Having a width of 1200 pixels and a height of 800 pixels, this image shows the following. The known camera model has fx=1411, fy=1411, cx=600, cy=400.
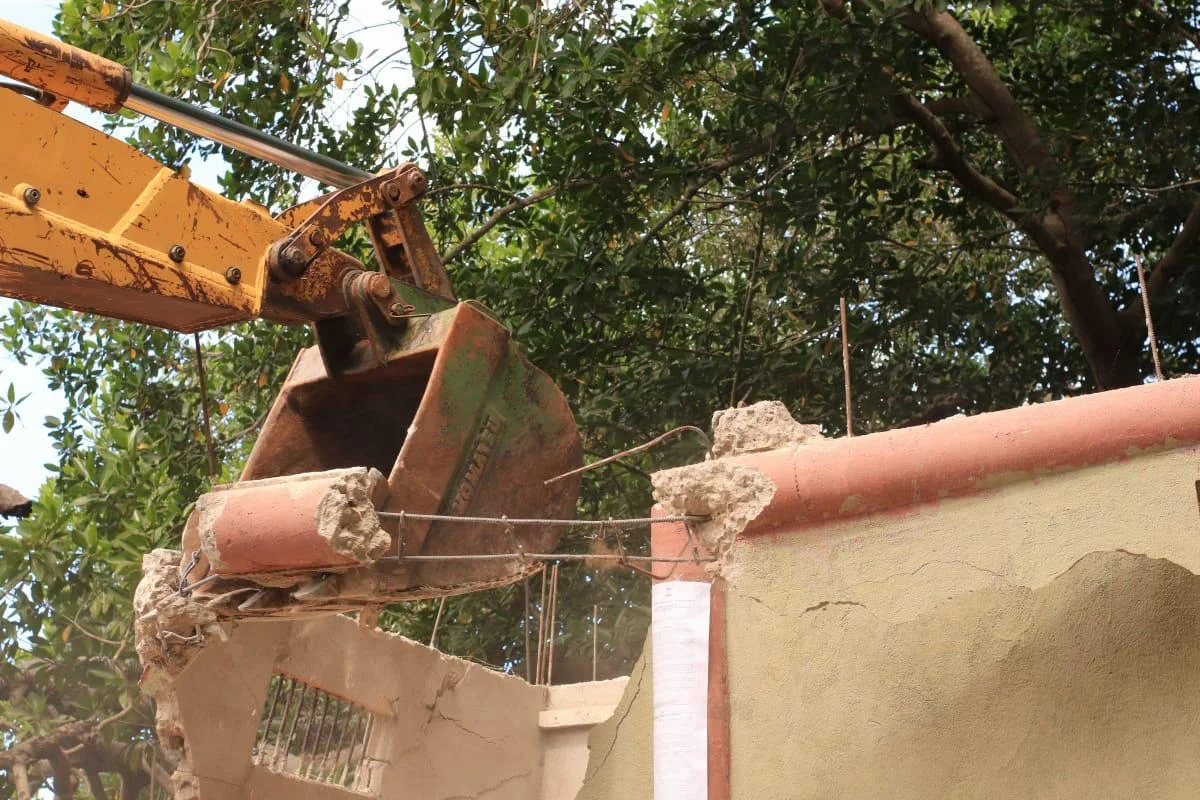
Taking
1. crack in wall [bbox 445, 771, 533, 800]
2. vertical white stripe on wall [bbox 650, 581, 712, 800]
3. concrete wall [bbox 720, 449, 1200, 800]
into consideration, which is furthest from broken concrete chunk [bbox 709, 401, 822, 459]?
crack in wall [bbox 445, 771, 533, 800]

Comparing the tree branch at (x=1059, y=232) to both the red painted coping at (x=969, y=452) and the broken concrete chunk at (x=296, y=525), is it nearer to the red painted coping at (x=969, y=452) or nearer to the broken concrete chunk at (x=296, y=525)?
the red painted coping at (x=969, y=452)

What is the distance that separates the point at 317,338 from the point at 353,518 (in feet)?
3.73

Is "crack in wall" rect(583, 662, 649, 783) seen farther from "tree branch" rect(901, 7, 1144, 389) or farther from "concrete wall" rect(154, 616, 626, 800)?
"tree branch" rect(901, 7, 1144, 389)

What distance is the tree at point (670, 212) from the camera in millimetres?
8445

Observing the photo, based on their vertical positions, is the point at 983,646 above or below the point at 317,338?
below

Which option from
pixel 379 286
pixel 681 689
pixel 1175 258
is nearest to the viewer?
pixel 681 689

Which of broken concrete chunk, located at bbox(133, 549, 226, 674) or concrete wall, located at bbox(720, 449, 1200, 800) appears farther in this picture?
broken concrete chunk, located at bbox(133, 549, 226, 674)

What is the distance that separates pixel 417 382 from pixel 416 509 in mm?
716

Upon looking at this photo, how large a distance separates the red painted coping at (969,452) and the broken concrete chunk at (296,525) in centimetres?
114

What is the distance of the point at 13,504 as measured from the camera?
445 centimetres

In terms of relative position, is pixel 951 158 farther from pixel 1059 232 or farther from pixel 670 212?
pixel 670 212

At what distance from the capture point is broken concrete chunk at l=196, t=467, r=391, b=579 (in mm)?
4195

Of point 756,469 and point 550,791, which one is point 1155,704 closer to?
point 756,469

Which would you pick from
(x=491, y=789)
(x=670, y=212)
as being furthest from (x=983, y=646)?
(x=670, y=212)
